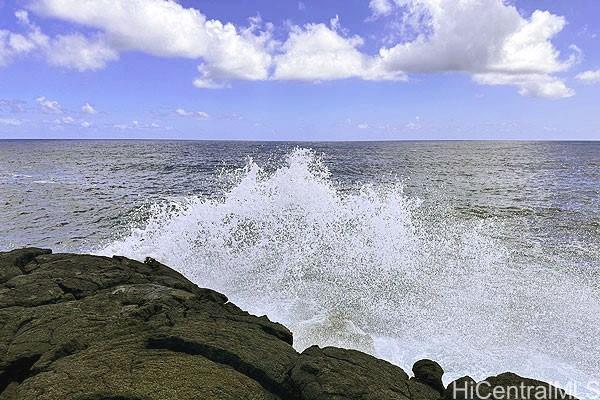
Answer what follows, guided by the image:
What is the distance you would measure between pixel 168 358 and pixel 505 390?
13.8 ft

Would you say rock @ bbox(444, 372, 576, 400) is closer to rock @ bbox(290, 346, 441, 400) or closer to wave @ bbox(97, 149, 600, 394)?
rock @ bbox(290, 346, 441, 400)

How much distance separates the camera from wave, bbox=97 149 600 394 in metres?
9.20

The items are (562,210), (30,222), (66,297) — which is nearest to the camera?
(66,297)

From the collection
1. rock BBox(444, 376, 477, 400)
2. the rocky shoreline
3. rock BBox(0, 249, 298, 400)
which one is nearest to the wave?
the rocky shoreline

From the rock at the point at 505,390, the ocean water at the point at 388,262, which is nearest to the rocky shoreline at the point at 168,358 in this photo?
the rock at the point at 505,390

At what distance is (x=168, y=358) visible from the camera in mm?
5406

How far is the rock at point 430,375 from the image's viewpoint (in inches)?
238

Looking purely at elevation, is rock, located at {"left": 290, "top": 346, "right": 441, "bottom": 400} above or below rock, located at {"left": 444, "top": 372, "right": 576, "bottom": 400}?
below

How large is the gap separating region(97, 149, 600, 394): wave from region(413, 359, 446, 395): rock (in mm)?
2198

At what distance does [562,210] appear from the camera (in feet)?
83.0

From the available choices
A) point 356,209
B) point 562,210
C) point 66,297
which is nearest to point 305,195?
point 356,209

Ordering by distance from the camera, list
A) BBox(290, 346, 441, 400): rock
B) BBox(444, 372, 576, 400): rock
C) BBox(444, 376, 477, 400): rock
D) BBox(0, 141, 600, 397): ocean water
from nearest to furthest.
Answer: BBox(444, 372, 576, 400): rock → BBox(444, 376, 477, 400): rock → BBox(290, 346, 441, 400): rock → BBox(0, 141, 600, 397): ocean water

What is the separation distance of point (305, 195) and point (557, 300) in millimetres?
11286

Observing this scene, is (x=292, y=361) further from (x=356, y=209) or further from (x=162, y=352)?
(x=356, y=209)
